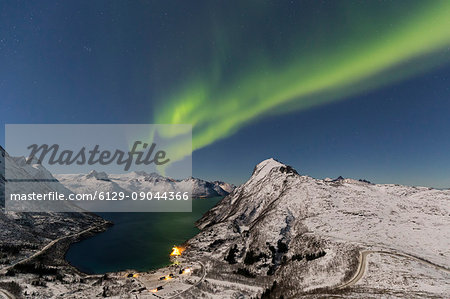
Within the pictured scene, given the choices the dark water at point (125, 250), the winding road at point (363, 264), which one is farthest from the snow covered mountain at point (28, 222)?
the winding road at point (363, 264)

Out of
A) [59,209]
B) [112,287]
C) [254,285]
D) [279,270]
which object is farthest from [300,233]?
[59,209]

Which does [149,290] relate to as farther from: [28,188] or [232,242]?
[28,188]

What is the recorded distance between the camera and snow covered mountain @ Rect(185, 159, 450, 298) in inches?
1977

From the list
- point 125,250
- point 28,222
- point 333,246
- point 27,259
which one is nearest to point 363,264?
point 333,246

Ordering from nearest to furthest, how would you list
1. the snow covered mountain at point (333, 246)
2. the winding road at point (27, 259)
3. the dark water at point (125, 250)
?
the snow covered mountain at point (333, 246)
the winding road at point (27, 259)
the dark water at point (125, 250)

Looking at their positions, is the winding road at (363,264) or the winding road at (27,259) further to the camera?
the winding road at (27,259)

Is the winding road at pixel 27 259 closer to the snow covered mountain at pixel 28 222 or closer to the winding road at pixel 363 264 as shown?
the snow covered mountain at pixel 28 222

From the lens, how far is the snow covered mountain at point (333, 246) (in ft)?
165

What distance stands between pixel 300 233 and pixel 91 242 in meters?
129

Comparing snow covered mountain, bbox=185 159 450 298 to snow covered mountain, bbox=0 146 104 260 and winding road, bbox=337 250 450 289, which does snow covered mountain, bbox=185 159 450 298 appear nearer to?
winding road, bbox=337 250 450 289

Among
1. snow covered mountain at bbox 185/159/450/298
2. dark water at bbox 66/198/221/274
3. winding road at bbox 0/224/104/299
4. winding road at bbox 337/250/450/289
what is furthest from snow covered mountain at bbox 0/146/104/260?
winding road at bbox 337/250/450/289

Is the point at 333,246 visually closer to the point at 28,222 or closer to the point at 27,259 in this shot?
the point at 27,259

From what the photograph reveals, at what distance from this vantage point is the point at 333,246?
68812 millimetres

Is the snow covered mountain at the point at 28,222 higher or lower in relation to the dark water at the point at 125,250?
higher
